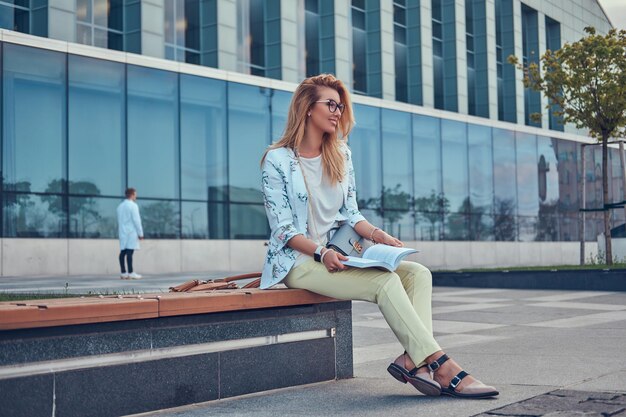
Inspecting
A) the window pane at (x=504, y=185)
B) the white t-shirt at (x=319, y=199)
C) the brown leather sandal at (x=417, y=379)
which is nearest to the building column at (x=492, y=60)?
the window pane at (x=504, y=185)

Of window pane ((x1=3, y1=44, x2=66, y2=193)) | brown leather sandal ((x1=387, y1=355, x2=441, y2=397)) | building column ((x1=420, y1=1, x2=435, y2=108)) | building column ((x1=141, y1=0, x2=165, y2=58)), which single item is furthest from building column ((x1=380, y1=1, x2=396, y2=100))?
Result: brown leather sandal ((x1=387, y1=355, x2=441, y2=397))

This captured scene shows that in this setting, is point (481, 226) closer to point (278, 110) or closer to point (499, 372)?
point (278, 110)

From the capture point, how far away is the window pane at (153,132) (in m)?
22.4

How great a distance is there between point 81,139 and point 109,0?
5.27m

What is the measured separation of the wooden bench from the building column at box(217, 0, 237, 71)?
22.6m

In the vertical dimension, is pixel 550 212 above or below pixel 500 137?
below

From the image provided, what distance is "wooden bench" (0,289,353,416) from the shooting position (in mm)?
3752

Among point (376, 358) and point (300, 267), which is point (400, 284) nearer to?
point (300, 267)

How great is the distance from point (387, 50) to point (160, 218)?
14669 mm

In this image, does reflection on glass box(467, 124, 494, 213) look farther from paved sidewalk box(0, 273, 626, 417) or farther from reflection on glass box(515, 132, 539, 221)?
paved sidewalk box(0, 273, 626, 417)

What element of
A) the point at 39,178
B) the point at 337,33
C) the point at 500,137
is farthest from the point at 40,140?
the point at 500,137

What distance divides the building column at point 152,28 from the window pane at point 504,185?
1565cm

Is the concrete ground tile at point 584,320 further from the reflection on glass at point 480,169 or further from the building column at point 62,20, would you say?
the reflection on glass at point 480,169

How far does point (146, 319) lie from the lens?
4281 mm
